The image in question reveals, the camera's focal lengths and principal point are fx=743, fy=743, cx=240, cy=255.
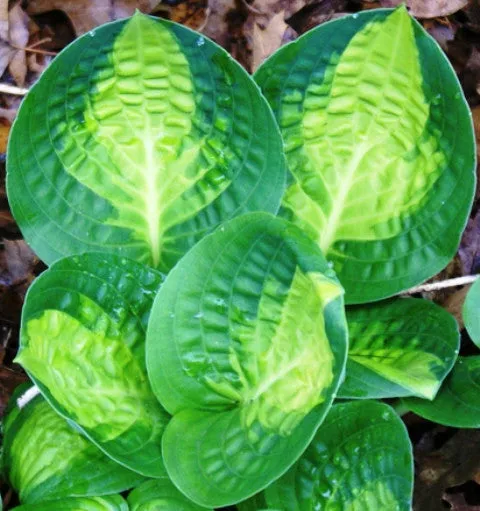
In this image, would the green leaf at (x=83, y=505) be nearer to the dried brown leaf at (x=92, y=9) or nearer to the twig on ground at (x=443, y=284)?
the twig on ground at (x=443, y=284)

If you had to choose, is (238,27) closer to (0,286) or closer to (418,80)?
(418,80)

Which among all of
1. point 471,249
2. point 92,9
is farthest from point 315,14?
point 471,249

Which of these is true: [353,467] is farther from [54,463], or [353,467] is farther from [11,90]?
[11,90]

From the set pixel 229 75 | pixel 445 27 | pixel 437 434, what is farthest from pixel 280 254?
pixel 445 27

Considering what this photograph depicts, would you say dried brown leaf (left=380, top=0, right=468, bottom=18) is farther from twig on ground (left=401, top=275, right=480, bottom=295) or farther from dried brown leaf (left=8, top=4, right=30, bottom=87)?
dried brown leaf (left=8, top=4, right=30, bottom=87)

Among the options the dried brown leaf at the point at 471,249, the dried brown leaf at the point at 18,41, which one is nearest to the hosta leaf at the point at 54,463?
the dried brown leaf at the point at 18,41

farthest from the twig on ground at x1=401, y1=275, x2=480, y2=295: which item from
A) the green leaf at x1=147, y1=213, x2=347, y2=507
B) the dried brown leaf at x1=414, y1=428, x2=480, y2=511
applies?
the green leaf at x1=147, y1=213, x2=347, y2=507
